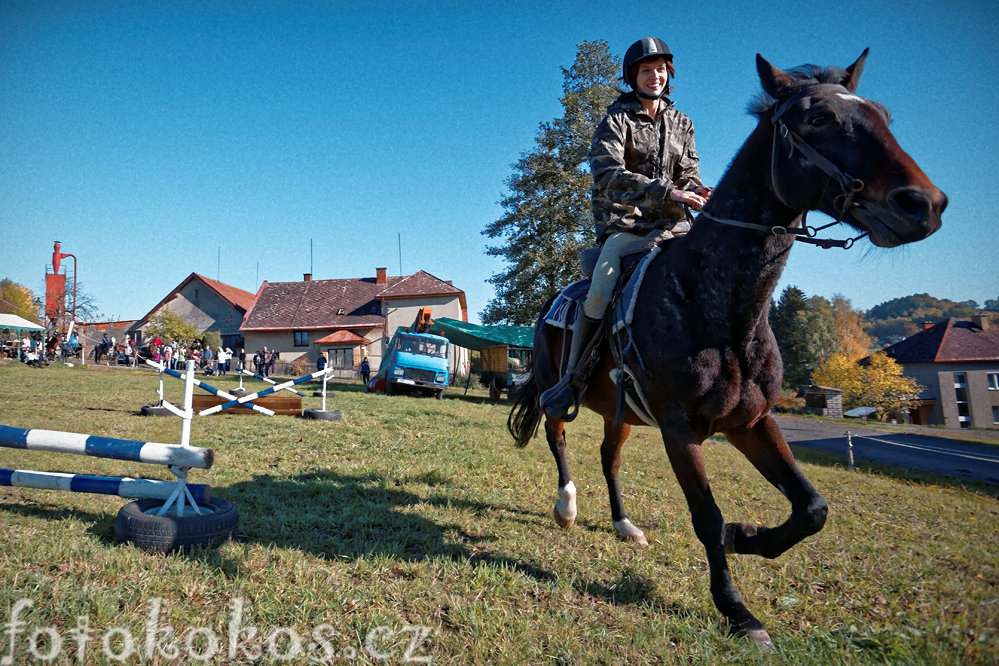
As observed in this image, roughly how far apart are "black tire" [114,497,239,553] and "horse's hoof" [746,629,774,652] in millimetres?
3253

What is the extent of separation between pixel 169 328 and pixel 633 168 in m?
52.9

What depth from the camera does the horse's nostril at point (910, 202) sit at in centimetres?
195

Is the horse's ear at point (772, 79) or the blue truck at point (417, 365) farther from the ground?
the horse's ear at point (772, 79)

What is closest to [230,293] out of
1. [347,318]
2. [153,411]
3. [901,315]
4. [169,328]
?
[169,328]

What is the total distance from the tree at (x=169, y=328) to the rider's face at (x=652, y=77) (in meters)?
52.2

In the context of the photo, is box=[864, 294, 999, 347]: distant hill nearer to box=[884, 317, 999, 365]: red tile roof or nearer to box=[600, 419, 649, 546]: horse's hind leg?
box=[884, 317, 999, 365]: red tile roof

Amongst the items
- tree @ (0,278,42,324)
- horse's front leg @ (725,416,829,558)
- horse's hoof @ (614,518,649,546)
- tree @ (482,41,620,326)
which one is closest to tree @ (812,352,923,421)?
tree @ (482,41,620,326)

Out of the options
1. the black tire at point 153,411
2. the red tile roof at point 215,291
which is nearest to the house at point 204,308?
the red tile roof at point 215,291

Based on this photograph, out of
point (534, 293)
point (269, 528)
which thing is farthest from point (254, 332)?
point (269, 528)

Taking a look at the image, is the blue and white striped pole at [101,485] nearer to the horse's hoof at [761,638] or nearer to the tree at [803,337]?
the horse's hoof at [761,638]

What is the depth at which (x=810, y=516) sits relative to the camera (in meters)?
2.63

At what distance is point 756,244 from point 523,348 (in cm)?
1993

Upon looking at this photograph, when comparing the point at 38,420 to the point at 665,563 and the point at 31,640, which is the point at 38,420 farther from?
the point at 665,563

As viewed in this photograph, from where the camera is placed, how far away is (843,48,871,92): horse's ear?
2641 millimetres
